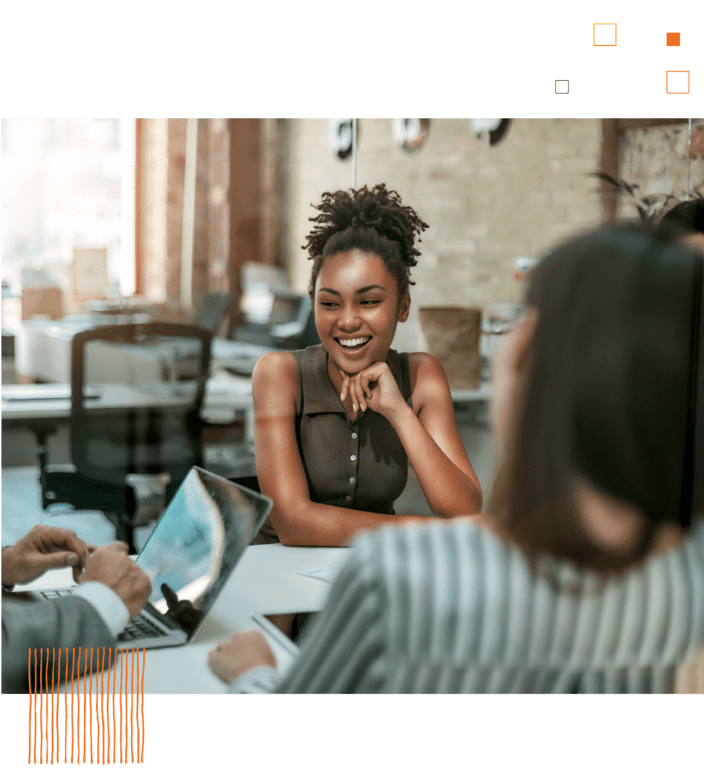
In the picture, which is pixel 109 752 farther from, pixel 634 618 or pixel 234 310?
pixel 634 618

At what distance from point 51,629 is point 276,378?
2.06ft

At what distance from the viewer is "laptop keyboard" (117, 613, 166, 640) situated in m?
1.47

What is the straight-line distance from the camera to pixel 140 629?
1.48 metres

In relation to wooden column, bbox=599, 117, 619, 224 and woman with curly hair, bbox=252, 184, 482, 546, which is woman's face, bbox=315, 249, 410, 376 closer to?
woman with curly hair, bbox=252, 184, 482, 546

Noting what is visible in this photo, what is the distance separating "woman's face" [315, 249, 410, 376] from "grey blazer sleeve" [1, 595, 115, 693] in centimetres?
65

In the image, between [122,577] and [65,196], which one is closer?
[122,577]

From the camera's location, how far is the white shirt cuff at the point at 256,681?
1.33m

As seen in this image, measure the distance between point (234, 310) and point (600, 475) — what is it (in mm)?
1042

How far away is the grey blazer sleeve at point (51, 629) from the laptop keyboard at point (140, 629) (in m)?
0.03

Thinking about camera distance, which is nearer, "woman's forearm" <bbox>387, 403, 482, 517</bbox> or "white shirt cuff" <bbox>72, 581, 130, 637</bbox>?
"white shirt cuff" <bbox>72, 581, 130, 637</bbox>

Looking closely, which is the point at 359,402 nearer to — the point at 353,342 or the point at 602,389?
the point at 353,342
